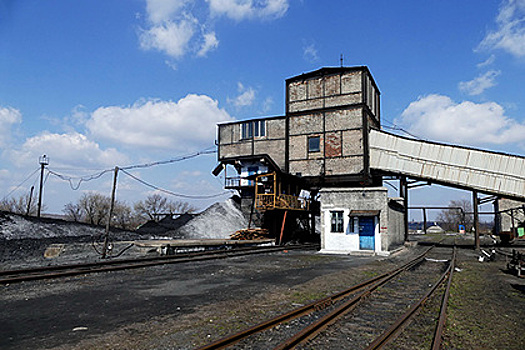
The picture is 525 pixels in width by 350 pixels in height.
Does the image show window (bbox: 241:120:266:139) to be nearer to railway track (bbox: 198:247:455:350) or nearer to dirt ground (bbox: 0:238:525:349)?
dirt ground (bbox: 0:238:525:349)

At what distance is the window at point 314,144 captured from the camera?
3253 cm

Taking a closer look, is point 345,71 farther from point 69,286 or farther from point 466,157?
point 69,286

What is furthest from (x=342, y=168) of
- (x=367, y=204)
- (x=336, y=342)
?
(x=336, y=342)

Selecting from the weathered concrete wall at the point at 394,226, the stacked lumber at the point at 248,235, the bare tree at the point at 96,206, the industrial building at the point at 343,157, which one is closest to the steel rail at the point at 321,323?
the weathered concrete wall at the point at 394,226

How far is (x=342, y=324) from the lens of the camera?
5.97m

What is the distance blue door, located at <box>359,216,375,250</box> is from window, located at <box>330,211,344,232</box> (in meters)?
1.20

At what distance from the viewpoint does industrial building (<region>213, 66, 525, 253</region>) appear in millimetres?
26484

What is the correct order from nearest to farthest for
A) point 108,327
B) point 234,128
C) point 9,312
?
1. point 108,327
2. point 9,312
3. point 234,128

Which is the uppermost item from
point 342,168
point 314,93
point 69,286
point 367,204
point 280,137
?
point 314,93

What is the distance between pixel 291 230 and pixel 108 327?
87.6ft

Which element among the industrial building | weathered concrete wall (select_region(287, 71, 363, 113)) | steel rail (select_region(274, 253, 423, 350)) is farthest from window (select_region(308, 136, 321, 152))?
steel rail (select_region(274, 253, 423, 350))

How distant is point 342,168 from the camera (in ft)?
103

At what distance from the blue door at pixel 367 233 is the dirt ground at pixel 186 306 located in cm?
735

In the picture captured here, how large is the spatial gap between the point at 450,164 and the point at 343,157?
8.57 meters
